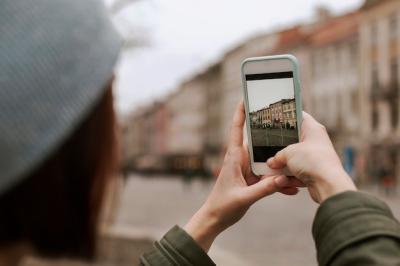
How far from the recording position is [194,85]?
78.5m

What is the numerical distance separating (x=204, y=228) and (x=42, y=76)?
57 cm

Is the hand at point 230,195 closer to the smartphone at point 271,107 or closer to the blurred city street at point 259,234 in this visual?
the smartphone at point 271,107

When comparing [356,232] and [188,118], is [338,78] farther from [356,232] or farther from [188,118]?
[356,232]

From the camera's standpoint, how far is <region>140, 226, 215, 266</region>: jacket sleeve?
3.85 feet

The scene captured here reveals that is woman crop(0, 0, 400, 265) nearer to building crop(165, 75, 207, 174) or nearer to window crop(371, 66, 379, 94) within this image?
window crop(371, 66, 379, 94)

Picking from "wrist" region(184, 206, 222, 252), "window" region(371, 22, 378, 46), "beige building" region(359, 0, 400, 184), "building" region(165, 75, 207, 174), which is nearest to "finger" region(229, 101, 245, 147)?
"wrist" region(184, 206, 222, 252)

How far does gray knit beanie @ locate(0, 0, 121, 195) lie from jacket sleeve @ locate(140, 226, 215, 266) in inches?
18.4

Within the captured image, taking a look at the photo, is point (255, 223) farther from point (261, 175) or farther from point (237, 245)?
point (261, 175)

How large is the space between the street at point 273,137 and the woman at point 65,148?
22cm

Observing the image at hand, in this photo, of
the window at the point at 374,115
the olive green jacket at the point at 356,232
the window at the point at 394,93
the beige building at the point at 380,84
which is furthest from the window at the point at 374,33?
the olive green jacket at the point at 356,232

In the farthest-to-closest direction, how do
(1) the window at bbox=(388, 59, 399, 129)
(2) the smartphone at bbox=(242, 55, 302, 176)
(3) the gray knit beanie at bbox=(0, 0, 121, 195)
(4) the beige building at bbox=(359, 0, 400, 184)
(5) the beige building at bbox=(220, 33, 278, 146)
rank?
(5) the beige building at bbox=(220, 33, 278, 146) → (1) the window at bbox=(388, 59, 399, 129) → (4) the beige building at bbox=(359, 0, 400, 184) → (2) the smartphone at bbox=(242, 55, 302, 176) → (3) the gray knit beanie at bbox=(0, 0, 121, 195)

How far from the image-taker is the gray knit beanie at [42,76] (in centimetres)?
71

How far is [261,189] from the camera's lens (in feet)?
3.78

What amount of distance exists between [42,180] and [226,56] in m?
63.8
